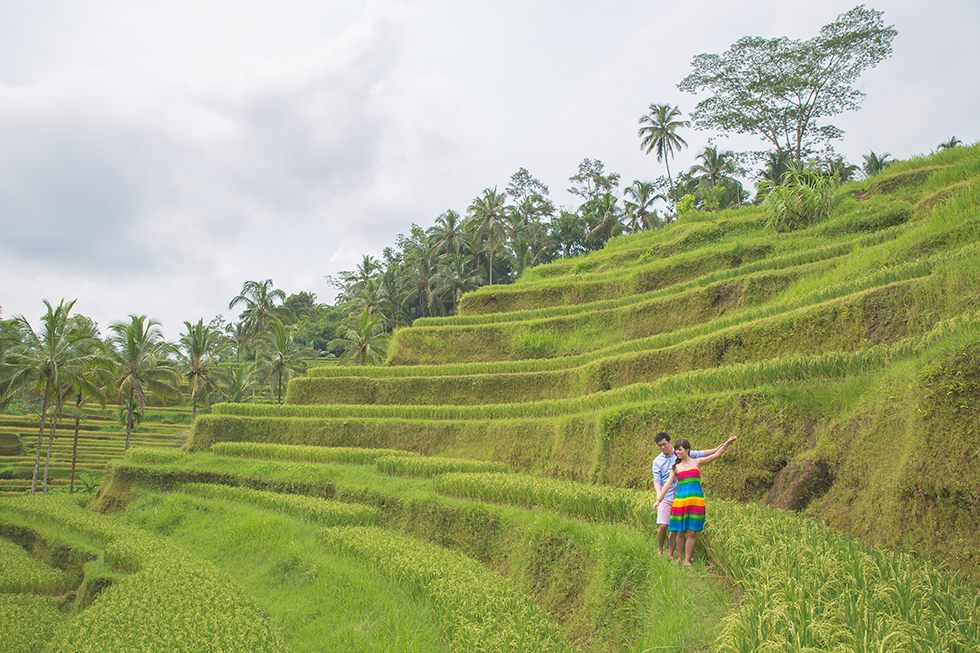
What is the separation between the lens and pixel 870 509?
5586 mm

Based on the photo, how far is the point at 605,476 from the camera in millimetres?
10047

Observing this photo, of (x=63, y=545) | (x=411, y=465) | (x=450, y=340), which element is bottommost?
(x=63, y=545)

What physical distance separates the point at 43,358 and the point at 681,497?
1040 inches

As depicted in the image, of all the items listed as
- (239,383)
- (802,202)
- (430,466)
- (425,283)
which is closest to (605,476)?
(430,466)

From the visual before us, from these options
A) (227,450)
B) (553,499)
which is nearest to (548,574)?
(553,499)

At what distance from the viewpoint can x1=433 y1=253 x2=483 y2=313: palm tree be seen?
140ft

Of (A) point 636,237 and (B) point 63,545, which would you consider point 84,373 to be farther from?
(A) point 636,237

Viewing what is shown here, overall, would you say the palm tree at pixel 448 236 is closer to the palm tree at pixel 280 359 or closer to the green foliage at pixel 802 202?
the palm tree at pixel 280 359

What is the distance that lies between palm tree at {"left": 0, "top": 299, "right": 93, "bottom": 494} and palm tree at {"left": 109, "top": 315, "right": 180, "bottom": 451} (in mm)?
4343

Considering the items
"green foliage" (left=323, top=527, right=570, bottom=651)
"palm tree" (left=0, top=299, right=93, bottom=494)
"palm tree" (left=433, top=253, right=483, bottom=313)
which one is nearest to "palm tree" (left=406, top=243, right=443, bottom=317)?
"palm tree" (left=433, top=253, right=483, bottom=313)

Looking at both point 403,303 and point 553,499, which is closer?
point 553,499

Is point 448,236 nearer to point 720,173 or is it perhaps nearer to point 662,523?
point 720,173

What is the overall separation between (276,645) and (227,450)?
1296cm

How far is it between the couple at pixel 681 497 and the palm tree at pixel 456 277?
36.8m
